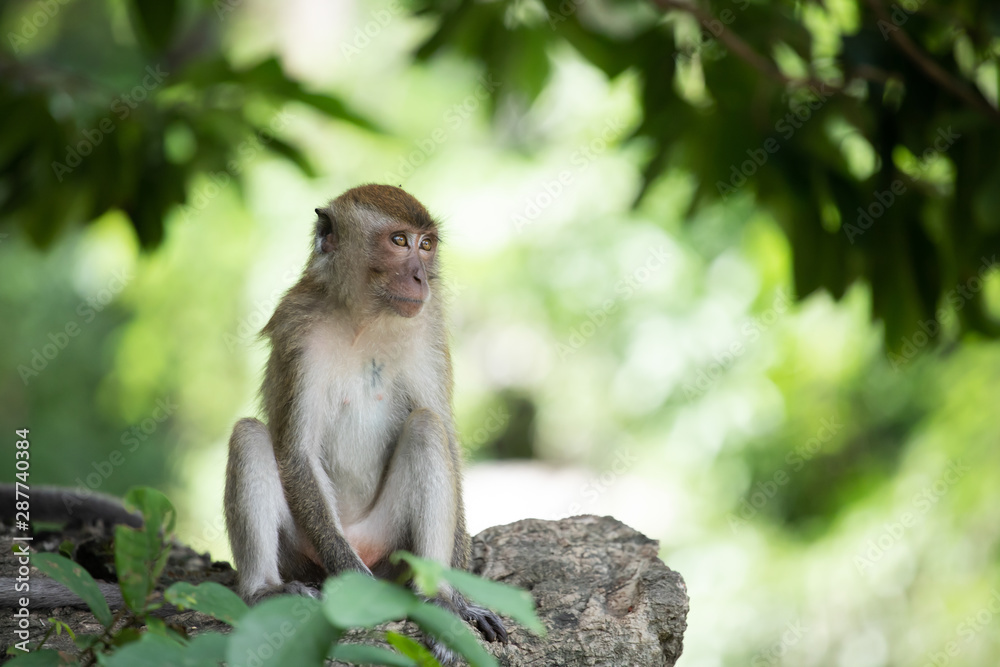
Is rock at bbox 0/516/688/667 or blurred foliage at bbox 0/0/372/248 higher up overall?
blurred foliage at bbox 0/0/372/248

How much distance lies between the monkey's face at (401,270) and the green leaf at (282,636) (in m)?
2.67

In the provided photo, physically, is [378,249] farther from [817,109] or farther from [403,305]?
[817,109]

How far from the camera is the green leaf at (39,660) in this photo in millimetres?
2629

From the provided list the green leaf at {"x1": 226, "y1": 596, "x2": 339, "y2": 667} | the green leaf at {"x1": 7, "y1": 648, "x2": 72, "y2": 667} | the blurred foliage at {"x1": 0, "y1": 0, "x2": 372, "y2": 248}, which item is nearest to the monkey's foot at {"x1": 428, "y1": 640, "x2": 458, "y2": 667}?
the green leaf at {"x1": 7, "y1": 648, "x2": 72, "y2": 667}

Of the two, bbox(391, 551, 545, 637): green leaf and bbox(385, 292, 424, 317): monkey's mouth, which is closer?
bbox(391, 551, 545, 637): green leaf

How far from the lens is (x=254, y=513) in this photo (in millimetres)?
4441

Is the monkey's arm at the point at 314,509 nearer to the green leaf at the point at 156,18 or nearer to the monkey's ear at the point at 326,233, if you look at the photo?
the monkey's ear at the point at 326,233

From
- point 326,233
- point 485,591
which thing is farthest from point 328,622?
point 326,233

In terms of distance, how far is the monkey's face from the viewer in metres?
4.82

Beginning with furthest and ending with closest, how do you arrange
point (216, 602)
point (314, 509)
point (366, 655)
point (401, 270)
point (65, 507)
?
point (65, 507) → point (401, 270) → point (314, 509) → point (216, 602) → point (366, 655)

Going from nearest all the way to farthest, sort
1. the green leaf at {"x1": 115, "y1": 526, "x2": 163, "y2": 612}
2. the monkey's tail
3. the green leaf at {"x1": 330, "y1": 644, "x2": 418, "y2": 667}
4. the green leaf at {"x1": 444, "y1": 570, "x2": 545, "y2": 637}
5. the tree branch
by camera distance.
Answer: the green leaf at {"x1": 444, "y1": 570, "x2": 545, "y2": 637}, the green leaf at {"x1": 330, "y1": 644, "x2": 418, "y2": 667}, the green leaf at {"x1": 115, "y1": 526, "x2": 163, "y2": 612}, the tree branch, the monkey's tail

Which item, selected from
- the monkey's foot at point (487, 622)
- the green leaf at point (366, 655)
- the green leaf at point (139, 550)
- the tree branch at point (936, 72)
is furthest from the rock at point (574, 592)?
the tree branch at point (936, 72)

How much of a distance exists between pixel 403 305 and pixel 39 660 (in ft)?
8.10

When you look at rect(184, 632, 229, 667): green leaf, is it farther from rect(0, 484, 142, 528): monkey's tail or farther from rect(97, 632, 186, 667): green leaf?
rect(0, 484, 142, 528): monkey's tail
